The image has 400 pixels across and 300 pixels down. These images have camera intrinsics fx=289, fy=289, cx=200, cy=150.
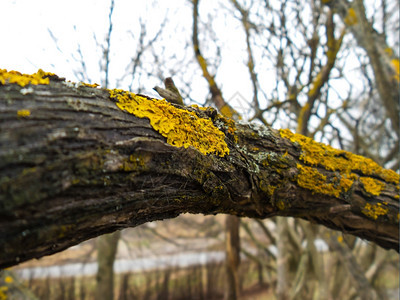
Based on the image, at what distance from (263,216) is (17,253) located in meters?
1.19

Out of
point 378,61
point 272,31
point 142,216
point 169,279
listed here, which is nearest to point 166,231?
point 169,279

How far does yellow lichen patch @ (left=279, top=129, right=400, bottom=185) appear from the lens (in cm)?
169

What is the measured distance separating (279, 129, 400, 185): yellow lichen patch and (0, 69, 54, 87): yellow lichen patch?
1243 mm

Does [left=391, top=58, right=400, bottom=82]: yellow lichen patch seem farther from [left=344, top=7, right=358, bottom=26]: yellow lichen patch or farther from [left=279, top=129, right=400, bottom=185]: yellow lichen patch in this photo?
[left=279, top=129, right=400, bottom=185]: yellow lichen patch

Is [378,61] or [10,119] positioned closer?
[10,119]

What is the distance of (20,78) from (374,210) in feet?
6.38

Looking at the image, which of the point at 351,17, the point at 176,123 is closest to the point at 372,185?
the point at 176,123

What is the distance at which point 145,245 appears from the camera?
1125 centimetres

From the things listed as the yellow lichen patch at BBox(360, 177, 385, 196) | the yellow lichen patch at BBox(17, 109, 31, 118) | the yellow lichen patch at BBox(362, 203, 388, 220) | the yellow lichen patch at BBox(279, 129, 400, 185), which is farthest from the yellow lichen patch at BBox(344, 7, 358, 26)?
the yellow lichen patch at BBox(17, 109, 31, 118)

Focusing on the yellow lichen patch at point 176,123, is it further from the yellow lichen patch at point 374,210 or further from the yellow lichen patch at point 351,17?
the yellow lichen patch at point 351,17

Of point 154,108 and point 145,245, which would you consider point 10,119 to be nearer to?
point 154,108

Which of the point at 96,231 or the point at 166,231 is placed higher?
the point at 166,231

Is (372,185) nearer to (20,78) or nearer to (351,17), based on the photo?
(20,78)

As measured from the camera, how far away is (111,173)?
0.91 meters
